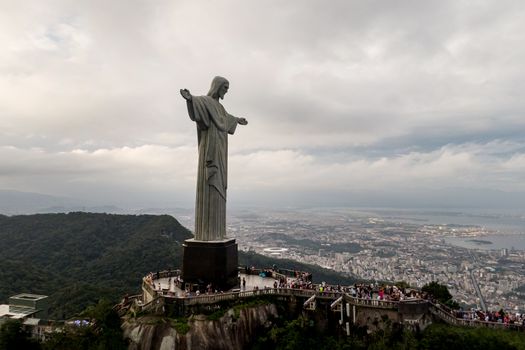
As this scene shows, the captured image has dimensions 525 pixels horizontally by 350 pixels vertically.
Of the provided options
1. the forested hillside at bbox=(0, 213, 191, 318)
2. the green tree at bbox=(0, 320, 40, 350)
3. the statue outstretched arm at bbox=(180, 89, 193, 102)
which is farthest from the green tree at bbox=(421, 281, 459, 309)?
the forested hillside at bbox=(0, 213, 191, 318)

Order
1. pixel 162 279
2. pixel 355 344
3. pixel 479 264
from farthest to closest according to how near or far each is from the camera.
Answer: pixel 479 264, pixel 162 279, pixel 355 344

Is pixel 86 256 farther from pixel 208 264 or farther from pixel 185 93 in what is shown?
pixel 185 93

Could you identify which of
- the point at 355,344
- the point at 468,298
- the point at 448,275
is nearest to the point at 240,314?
the point at 355,344

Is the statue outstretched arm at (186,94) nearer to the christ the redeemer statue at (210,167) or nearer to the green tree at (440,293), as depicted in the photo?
the christ the redeemer statue at (210,167)

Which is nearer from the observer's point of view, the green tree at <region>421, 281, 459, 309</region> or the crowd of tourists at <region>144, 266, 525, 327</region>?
the crowd of tourists at <region>144, 266, 525, 327</region>

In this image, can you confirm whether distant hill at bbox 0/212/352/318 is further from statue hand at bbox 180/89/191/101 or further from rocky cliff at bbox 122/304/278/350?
statue hand at bbox 180/89/191/101

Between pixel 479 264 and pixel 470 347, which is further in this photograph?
pixel 479 264

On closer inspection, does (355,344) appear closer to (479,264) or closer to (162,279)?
(162,279)
